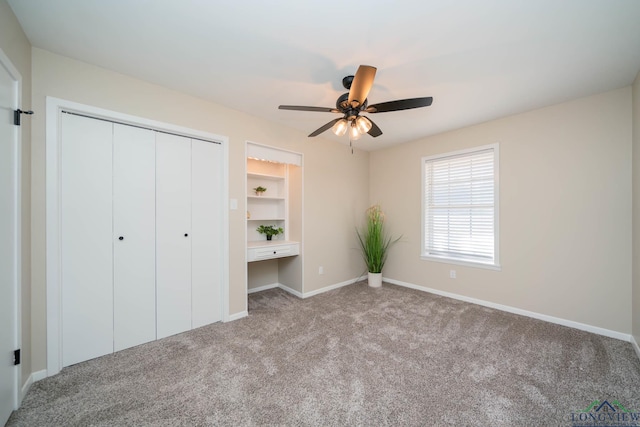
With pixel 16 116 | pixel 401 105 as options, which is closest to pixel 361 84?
pixel 401 105

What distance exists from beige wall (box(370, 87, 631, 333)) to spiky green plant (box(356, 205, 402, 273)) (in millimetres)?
1117

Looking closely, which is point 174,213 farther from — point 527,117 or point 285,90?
point 527,117

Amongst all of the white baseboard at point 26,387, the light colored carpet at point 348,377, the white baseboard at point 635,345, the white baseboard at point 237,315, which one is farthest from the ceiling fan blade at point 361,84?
the white baseboard at point 635,345

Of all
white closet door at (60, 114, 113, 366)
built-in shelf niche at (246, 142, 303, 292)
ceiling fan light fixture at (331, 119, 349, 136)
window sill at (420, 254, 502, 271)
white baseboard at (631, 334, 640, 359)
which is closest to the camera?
white closet door at (60, 114, 113, 366)

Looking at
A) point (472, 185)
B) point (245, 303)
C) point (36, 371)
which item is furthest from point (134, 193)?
point (472, 185)

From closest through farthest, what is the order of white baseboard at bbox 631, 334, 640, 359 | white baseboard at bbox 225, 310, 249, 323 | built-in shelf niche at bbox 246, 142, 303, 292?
1. white baseboard at bbox 631, 334, 640, 359
2. white baseboard at bbox 225, 310, 249, 323
3. built-in shelf niche at bbox 246, 142, 303, 292

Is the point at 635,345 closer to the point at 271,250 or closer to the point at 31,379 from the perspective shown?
the point at 271,250

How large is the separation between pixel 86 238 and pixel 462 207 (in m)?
4.27

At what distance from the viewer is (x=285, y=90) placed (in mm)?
2398

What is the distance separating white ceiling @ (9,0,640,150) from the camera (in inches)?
57.9

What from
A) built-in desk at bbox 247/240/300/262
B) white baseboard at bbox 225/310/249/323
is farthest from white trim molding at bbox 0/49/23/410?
built-in desk at bbox 247/240/300/262

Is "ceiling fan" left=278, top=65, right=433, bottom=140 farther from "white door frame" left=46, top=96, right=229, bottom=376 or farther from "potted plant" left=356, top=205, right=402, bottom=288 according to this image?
"potted plant" left=356, top=205, right=402, bottom=288

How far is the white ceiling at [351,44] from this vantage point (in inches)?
57.9

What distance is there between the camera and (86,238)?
6.57 ft
